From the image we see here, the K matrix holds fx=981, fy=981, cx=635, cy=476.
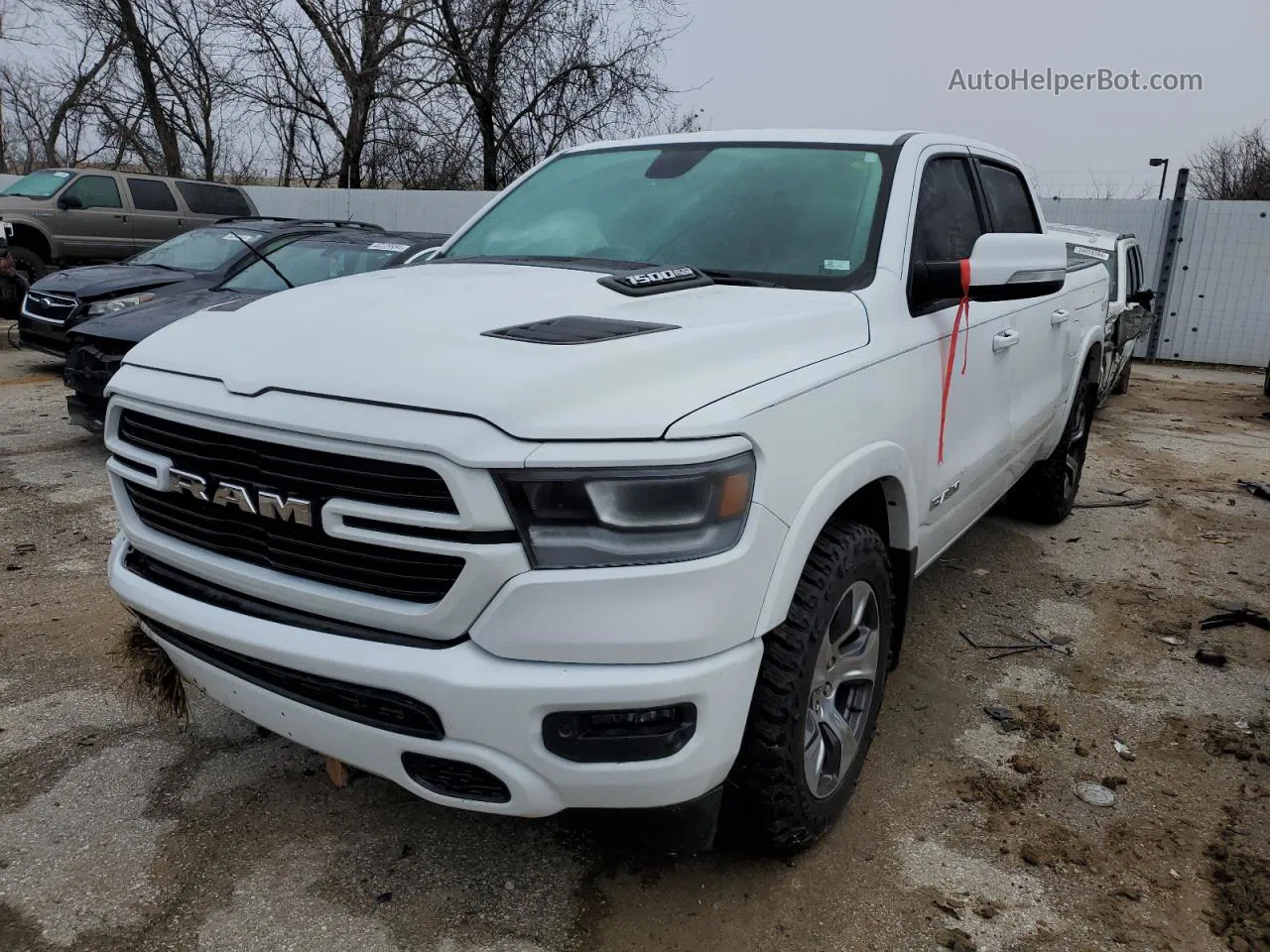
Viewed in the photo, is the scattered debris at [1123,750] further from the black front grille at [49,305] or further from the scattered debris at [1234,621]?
the black front grille at [49,305]

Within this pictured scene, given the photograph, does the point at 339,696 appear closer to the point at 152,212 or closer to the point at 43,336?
the point at 43,336

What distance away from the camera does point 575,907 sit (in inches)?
94.2

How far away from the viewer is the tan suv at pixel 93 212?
13070 millimetres

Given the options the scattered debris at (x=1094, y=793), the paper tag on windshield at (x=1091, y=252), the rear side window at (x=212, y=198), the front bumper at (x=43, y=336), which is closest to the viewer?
the scattered debris at (x=1094, y=793)

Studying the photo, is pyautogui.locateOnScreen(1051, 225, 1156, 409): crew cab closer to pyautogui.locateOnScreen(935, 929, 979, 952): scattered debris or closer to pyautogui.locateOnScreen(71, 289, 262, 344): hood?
pyautogui.locateOnScreen(935, 929, 979, 952): scattered debris

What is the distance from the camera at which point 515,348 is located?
6.88 feet

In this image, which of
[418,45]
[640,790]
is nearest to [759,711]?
[640,790]

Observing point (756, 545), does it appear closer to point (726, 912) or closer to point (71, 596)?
point (726, 912)

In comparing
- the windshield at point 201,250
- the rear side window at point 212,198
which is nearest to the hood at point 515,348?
the windshield at point 201,250

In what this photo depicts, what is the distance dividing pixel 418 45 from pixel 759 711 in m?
19.5

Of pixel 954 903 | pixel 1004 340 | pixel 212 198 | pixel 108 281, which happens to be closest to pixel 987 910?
pixel 954 903

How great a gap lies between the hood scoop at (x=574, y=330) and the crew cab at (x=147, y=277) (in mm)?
6266

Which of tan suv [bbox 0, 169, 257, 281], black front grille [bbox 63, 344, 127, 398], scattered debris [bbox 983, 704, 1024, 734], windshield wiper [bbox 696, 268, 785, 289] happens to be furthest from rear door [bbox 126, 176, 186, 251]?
scattered debris [bbox 983, 704, 1024, 734]

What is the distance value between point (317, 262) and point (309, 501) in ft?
20.3
